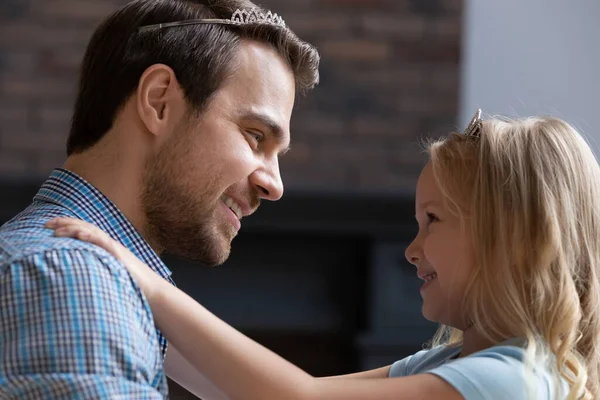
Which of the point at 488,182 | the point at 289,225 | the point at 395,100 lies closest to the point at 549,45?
the point at 395,100

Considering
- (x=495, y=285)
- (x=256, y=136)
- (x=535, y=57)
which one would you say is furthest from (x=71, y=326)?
(x=535, y=57)

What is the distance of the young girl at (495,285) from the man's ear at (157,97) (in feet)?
0.87

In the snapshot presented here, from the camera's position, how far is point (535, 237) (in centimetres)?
133

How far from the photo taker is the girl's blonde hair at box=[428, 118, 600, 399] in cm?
130

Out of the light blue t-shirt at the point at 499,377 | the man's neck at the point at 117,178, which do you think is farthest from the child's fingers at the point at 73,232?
the light blue t-shirt at the point at 499,377

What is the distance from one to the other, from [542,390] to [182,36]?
67cm

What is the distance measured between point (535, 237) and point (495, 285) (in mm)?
84

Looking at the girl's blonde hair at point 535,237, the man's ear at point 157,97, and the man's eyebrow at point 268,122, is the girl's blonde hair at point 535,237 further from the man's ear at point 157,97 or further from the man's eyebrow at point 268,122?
the man's ear at point 157,97

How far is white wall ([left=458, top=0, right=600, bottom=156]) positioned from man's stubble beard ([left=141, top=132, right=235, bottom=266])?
101 inches

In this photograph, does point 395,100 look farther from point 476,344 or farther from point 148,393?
point 148,393

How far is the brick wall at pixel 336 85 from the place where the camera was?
3.77m

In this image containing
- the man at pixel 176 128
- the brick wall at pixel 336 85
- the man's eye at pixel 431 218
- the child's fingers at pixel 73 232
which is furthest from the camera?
the brick wall at pixel 336 85

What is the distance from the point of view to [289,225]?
3.51 m

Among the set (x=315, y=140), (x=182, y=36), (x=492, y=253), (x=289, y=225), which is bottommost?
(x=289, y=225)
